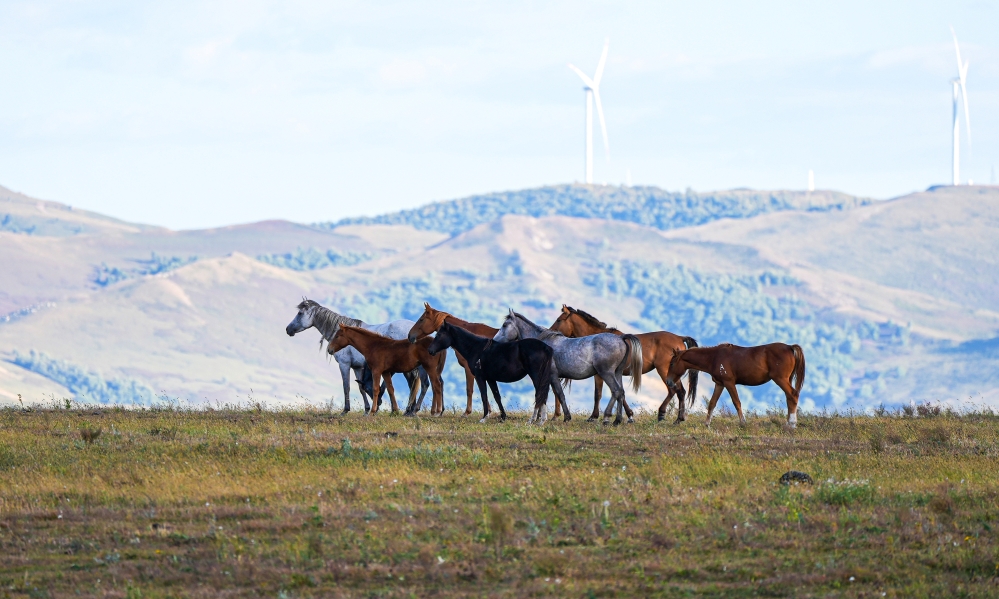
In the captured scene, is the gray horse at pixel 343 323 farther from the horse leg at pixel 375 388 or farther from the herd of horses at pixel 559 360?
the horse leg at pixel 375 388

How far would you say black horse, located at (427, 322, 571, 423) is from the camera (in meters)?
24.8

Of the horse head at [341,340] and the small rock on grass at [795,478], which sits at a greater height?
the horse head at [341,340]

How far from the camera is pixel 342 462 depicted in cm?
1888

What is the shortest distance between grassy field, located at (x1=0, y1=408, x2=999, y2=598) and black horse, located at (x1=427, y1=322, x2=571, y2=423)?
246 cm

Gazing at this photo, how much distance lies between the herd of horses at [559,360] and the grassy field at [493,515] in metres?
2.72

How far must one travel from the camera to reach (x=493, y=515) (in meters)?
13.8

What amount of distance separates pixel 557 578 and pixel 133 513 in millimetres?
5417

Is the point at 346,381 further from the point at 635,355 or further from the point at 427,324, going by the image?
the point at 635,355

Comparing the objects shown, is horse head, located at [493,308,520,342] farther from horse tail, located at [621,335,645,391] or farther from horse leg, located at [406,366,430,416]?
horse tail, located at [621,335,645,391]

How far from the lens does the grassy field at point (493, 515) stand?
12.8 m

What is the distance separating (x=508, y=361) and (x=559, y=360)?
92 cm

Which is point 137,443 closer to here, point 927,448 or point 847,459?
point 847,459

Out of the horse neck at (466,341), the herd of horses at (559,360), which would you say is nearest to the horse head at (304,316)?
the herd of horses at (559,360)

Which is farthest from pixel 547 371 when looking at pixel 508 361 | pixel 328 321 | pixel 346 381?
pixel 328 321
